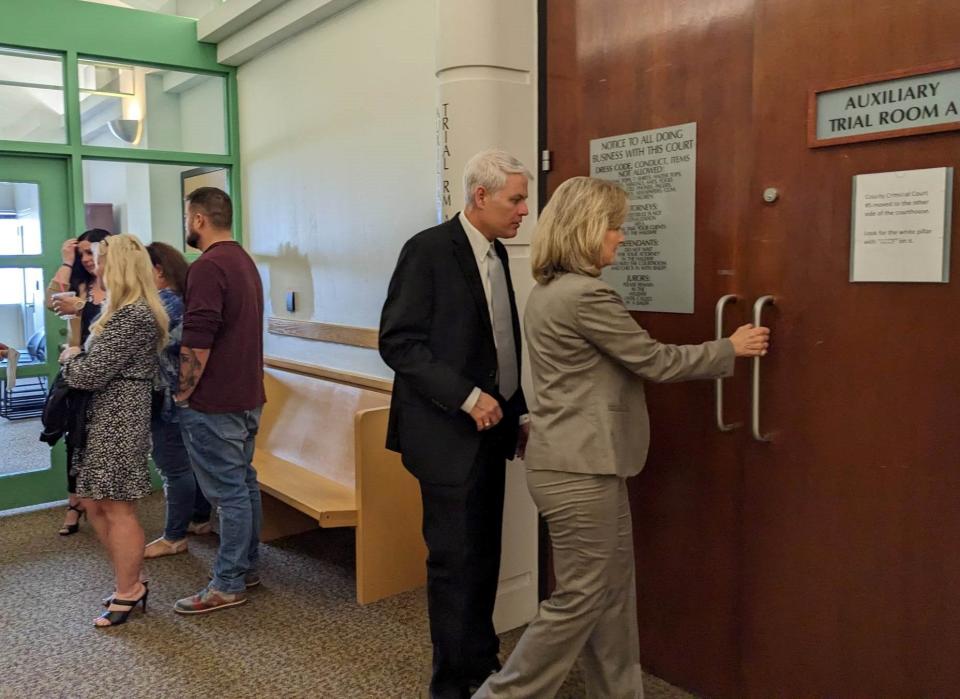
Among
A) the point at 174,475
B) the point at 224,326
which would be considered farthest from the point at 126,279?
the point at 174,475

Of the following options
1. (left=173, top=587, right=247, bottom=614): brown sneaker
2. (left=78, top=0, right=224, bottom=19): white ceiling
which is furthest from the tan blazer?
(left=78, top=0, right=224, bottom=19): white ceiling

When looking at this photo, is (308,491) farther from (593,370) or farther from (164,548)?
(593,370)

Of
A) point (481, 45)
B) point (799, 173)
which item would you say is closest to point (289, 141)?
point (481, 45)

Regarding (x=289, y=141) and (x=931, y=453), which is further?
(x=289, y=141)

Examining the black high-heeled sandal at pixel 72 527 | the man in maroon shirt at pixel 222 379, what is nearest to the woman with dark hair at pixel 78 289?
the black high-heeled sandal at pixel 72 527

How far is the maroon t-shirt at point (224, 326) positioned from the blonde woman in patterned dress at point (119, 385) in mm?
150

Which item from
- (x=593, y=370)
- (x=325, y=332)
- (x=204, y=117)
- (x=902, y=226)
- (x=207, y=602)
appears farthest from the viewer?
(x=204, y=117)

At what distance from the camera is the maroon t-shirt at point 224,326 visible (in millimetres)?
2936

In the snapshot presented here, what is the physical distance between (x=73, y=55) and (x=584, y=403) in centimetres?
401

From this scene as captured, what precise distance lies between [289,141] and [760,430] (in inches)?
135

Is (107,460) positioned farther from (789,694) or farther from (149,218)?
(149,218)

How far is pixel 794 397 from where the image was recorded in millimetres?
2082

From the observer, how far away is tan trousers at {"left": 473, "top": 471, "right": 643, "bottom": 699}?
6.42ft

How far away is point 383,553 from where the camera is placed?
3.24 m
